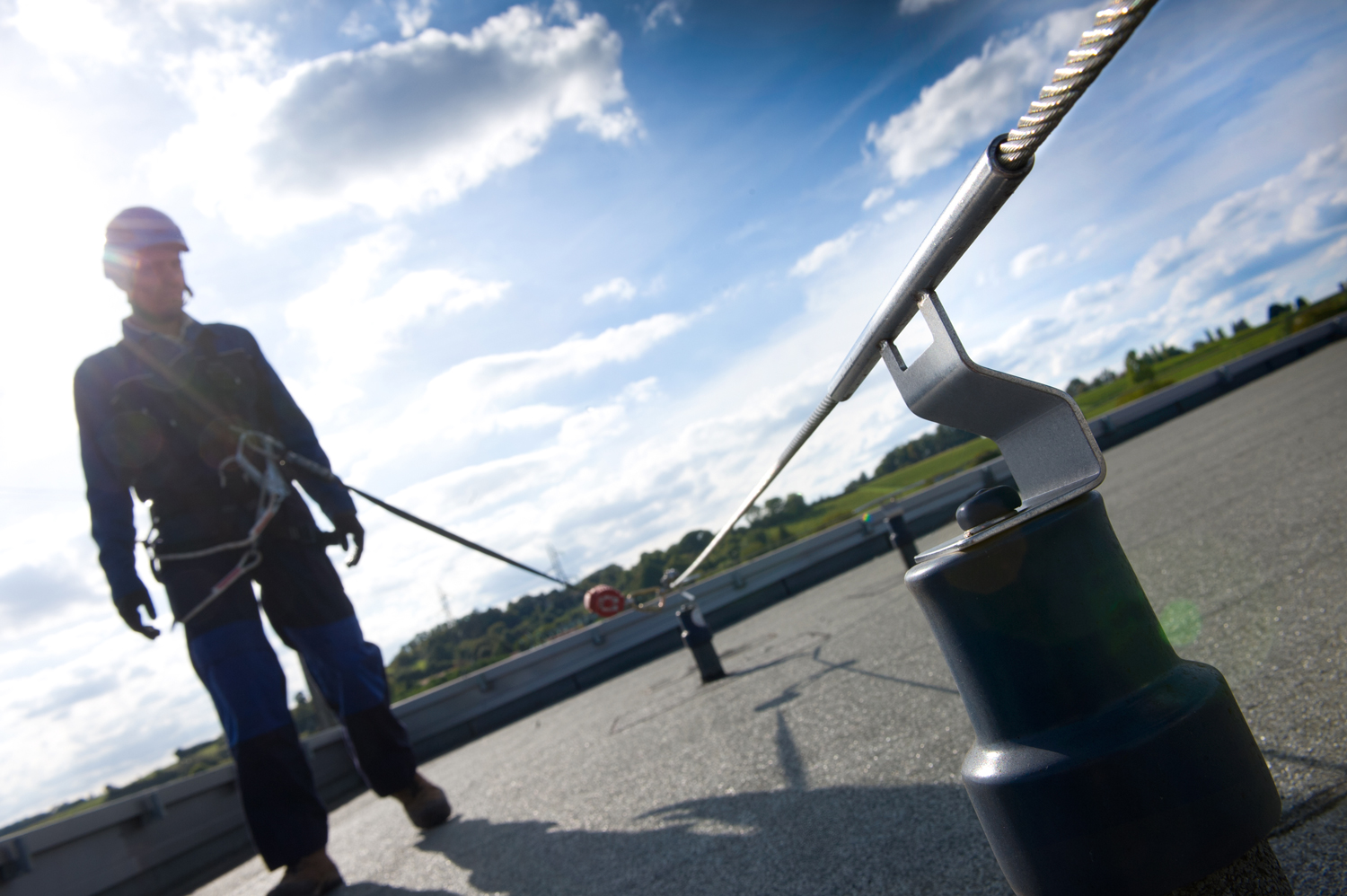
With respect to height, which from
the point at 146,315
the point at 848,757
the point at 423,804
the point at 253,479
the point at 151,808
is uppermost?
the point at 146,315

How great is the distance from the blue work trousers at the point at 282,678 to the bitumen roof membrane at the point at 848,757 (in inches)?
14.0

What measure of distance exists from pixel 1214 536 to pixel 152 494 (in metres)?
4.78

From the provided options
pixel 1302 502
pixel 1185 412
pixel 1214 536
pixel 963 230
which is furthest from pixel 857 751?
pixel 1185 412

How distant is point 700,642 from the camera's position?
4.64m

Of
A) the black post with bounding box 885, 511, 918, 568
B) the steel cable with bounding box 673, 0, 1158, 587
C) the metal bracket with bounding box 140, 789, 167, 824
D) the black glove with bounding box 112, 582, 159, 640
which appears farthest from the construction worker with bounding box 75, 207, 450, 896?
the black post with bounding box 885, 511, 918, 568

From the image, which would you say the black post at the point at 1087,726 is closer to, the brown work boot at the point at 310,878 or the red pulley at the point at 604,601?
the brown work boot at the point at 310,878

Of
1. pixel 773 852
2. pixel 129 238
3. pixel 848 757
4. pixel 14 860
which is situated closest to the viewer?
pixel 773 852

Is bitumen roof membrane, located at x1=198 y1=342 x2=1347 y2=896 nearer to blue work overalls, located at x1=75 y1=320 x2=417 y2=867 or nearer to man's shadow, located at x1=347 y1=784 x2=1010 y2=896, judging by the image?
man's shadow, located at x1=347 y1=784 x2=1010 y2=896

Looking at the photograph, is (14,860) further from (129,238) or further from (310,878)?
(129,238)

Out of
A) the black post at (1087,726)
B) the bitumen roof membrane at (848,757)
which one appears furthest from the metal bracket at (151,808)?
the black post at (1087,726)

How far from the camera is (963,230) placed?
2.43 feet

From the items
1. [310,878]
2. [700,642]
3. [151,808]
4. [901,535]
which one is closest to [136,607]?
[310,878]

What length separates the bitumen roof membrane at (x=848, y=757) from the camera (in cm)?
159

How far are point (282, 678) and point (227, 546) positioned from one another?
0.55 m
